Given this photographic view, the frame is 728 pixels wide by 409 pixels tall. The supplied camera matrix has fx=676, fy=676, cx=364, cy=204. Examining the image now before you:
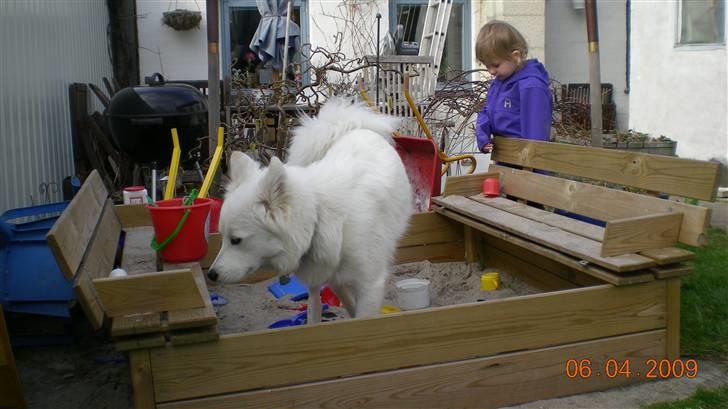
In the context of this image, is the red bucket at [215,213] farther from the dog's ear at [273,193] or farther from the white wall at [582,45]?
the white wall at [582,45]

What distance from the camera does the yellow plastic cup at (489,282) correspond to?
3.83 meters

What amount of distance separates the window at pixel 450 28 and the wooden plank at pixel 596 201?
5708 mm

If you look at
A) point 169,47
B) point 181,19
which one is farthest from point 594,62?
point 169,47

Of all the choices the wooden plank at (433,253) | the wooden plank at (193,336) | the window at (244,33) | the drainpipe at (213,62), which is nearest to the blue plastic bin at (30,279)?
the wooden plank at (193,336)

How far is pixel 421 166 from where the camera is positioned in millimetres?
4691

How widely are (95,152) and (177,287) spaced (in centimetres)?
451

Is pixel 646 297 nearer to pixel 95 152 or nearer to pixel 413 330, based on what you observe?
pixel 413 330

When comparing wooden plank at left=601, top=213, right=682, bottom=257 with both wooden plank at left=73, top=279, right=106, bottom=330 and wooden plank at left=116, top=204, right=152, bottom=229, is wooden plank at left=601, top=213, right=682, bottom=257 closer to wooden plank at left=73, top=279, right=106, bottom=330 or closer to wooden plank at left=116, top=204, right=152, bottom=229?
wooden plank at left=73, top=279, right=106, bottom=330

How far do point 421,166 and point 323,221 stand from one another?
217cm

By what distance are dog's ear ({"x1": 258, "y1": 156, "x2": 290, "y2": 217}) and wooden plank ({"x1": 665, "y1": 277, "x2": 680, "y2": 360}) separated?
61.3 inches

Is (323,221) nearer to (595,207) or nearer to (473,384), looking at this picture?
(473,384)

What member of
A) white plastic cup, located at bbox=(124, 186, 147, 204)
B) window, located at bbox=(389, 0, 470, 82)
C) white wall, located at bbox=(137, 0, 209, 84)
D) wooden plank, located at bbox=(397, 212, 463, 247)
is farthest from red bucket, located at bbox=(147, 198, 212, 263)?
window, located at bbox=(389, 0, 470, 82)

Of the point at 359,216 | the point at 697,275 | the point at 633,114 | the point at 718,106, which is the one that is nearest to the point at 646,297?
the point at 359,216
